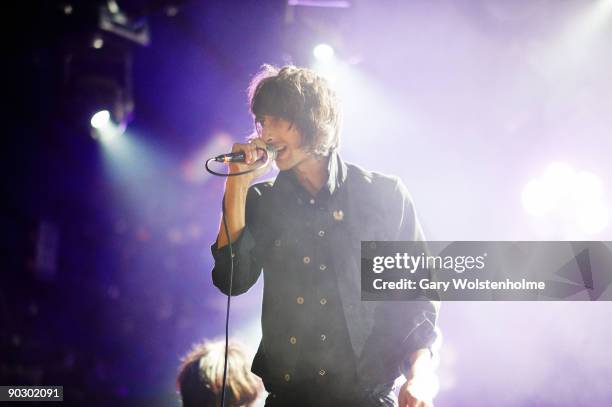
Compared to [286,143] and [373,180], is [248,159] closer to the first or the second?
[286,143]

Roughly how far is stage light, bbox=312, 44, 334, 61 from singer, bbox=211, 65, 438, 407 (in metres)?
0.31

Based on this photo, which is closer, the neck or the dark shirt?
the dark shirt

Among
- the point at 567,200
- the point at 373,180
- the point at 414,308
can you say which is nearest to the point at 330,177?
the point at 373,180

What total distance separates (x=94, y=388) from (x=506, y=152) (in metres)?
2.49

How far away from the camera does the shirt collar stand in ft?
8.57

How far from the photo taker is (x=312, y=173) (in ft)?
8.71

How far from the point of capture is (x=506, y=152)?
2.91 meters

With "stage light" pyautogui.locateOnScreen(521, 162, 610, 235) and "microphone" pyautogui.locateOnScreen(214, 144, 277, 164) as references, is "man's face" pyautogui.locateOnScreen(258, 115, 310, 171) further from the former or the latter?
"stage light" pyautogui.locateOnScreen(521, 162, 610, 235)

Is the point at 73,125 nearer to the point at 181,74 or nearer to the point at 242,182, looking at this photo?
the point at 181,74

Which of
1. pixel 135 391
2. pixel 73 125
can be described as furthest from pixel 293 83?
pixel 135 391

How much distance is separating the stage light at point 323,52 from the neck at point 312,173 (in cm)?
70

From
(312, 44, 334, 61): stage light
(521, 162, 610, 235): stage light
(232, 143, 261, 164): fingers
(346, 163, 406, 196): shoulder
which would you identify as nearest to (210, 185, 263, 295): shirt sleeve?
(232, 143, 261, 164): fingers

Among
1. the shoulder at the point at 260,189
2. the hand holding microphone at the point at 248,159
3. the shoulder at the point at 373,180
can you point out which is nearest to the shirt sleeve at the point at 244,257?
the shoulder at the point at 260,189

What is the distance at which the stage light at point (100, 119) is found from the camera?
3191 mm
